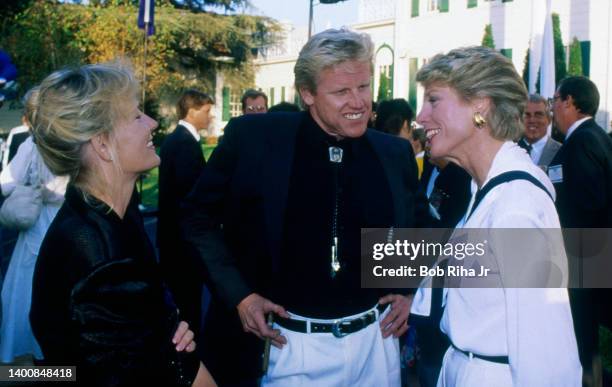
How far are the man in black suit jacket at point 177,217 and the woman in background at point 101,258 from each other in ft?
12.6

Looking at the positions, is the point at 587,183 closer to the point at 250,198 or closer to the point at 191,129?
the point at 250,198

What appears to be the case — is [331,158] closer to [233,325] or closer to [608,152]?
[233,325]

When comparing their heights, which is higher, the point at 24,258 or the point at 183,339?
the point at 183,339

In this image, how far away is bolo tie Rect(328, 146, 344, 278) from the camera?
9.51 ft

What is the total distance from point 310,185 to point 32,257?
267 cm

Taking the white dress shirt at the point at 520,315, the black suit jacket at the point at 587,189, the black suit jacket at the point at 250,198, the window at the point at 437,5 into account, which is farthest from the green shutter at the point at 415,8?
the white dress shirt at the point at 520,315

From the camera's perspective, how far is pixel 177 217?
6.17 m

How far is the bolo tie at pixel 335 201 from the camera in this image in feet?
9.51

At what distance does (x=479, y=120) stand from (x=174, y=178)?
4.16 metres

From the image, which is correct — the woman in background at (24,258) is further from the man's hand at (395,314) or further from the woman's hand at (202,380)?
the woman's hand at (202,380)

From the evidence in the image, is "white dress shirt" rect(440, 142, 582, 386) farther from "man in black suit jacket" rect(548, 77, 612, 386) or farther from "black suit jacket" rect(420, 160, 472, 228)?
"man in black suit jacket" rect(548, 77, 612, 386)

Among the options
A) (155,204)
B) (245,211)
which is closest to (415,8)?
(155,204)

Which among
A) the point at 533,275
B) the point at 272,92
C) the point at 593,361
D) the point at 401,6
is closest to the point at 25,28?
the point at 401,6

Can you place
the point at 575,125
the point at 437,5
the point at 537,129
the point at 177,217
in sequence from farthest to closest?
the point at 437,5 < the point at 537,129 < the point at 177,217 < the point at 575,125
